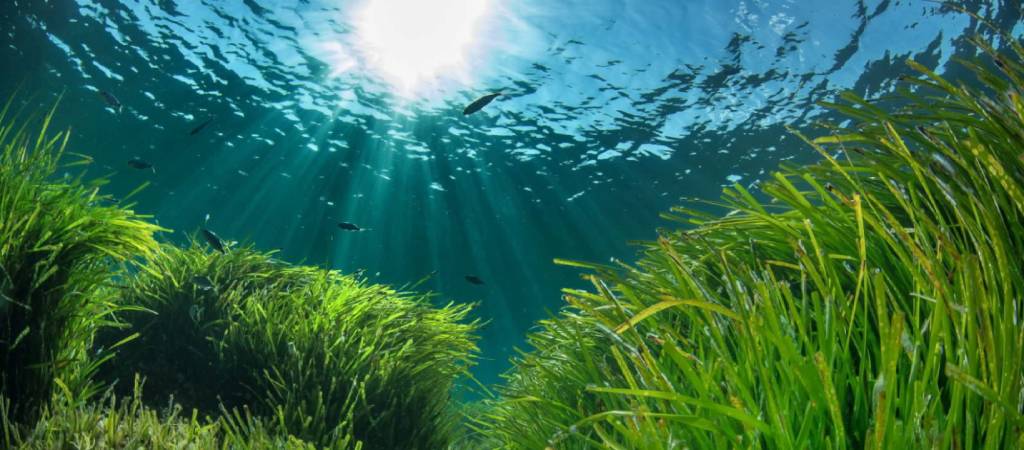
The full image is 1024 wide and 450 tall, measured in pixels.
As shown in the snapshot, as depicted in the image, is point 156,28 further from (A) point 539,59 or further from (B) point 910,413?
(B) point 910,413

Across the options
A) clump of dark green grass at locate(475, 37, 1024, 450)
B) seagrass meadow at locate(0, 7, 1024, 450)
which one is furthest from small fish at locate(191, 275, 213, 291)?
clump of dark green grass at locate(475, 37, 1024, 450)

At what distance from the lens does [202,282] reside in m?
4.38

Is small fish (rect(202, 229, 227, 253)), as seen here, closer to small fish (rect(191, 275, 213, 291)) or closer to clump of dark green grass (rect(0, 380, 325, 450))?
small fish (rect(191, 275, 213, 291))

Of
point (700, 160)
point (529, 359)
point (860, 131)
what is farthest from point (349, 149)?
point (860, 131)

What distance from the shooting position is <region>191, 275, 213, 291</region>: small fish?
434 cm

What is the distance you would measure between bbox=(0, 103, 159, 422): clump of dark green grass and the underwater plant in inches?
25.4

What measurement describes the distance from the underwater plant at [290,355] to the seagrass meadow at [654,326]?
0.02 meters

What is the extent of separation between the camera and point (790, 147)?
1368cm

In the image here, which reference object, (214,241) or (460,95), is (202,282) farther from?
(460,95)

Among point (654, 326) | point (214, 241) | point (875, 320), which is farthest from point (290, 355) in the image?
point (875, 320)

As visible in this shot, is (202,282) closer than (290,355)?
No

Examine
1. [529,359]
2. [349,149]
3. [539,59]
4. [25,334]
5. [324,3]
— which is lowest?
[349,149]

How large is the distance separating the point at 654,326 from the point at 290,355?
3.11 m

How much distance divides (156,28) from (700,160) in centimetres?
1423
